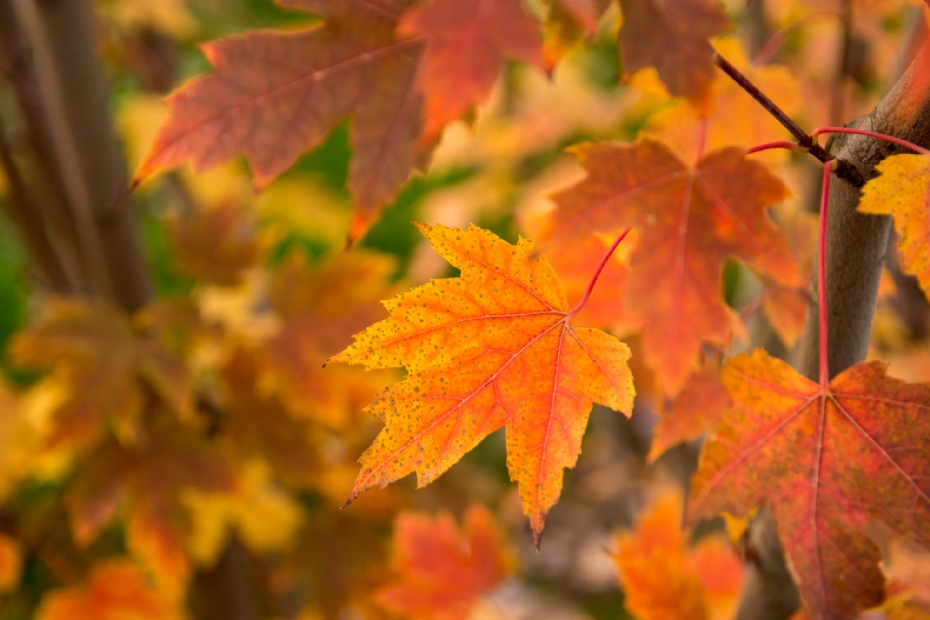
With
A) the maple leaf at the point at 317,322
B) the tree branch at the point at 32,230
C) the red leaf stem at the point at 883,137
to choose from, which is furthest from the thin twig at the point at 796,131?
the tree branch at the point at 32,230

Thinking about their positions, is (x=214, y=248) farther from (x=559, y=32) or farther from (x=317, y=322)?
Answer: (x=559, y=32)

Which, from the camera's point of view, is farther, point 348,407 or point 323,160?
point 323,160

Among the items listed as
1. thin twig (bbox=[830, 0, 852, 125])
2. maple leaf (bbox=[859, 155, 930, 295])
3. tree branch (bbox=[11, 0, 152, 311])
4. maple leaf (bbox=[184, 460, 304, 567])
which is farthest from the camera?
maple leaf (bbox=[184, 460, 304, 567])

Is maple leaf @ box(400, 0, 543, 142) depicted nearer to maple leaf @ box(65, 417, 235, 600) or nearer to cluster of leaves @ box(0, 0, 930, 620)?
cluster of leaves @ box(0, 0, 930, 620)

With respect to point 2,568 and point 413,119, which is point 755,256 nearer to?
point 413,119

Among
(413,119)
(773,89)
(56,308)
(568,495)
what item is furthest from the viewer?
(568,495)

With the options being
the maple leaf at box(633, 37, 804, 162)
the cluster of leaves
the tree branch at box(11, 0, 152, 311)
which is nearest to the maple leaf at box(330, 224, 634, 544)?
the cluster of leaves

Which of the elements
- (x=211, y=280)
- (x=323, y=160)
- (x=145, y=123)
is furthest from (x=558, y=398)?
(x=323, y=160)
